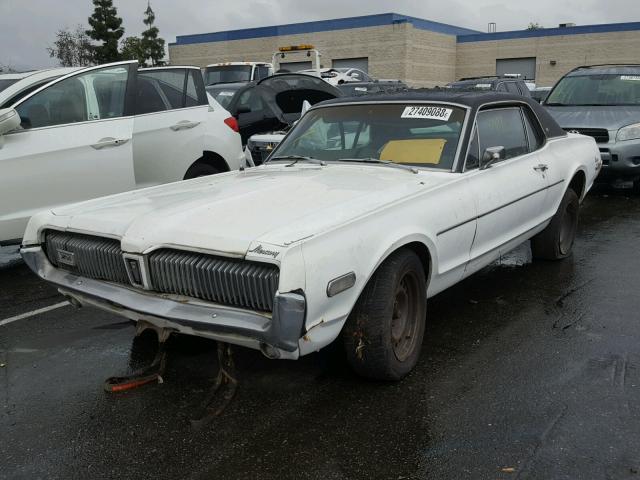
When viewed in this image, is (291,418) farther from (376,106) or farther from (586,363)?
(376,106)

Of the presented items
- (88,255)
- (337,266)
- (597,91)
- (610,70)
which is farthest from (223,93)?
(337,266)

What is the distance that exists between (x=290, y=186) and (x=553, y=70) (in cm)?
3946

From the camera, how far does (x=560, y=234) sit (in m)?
5.64

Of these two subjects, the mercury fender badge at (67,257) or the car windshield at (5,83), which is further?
the car windshield at (5,83)

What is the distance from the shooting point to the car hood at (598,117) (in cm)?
888

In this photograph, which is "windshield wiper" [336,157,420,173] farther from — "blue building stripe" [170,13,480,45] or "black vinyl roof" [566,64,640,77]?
"blue building stripe" [170,13,480,45]

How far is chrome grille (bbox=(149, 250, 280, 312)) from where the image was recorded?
281cm

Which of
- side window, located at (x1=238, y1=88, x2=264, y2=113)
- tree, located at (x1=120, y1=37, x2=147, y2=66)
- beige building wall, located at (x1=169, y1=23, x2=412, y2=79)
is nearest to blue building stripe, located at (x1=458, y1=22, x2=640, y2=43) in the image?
beige building wall, located at (x1=169, y1=23, x2=412, y2=79)

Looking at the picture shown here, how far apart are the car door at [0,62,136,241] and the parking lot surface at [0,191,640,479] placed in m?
1.15

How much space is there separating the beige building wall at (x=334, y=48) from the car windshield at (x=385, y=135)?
30.4 meters

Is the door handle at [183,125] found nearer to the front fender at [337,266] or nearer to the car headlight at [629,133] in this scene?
the front fender at [337,266]

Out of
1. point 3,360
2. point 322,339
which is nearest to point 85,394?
point 3,360

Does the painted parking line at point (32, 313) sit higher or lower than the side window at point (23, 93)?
lower

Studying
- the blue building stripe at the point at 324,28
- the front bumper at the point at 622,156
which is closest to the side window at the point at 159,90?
the front bumper at the point at 622,156
